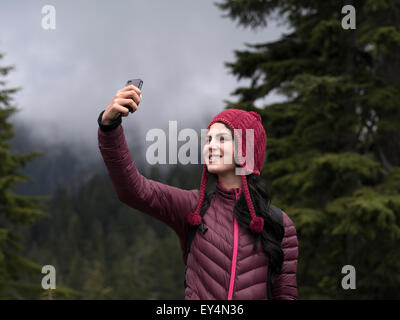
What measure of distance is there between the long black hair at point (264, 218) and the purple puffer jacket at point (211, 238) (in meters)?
0.03

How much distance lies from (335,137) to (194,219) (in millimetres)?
6845

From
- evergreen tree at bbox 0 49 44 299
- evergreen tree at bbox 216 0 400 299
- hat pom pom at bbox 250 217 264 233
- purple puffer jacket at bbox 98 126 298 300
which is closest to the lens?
purple puffer jacket at bbox 98 126 298 300

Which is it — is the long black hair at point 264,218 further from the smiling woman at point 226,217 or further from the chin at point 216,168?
the chin at point 216,168

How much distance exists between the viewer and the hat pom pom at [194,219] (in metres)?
2.03

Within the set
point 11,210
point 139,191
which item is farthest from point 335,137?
point 11,210

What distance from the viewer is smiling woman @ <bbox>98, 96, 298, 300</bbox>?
6.34 ft

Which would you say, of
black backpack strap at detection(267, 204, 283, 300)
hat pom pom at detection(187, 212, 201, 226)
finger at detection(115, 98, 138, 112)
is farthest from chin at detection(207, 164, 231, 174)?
finger at detection(115, 98, 138, 112)

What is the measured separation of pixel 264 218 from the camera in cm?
207

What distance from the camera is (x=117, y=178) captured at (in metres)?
1.86

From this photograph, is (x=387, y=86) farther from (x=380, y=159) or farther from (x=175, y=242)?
(x=175, y=242)

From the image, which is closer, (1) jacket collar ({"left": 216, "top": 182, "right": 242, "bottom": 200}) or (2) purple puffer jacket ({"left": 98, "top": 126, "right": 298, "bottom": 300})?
(2) purple puffer jacket ({"left": 98, "top": 126, "right": 298, "bottom": 300})

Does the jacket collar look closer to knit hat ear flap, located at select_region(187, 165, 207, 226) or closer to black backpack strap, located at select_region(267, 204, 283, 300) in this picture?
knit hat ear flap, located at select_region(187, 165, 207, 226)
